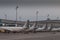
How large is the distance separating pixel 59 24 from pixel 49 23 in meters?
5.63

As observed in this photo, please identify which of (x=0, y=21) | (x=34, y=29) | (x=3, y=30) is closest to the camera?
(x=3, y=30)

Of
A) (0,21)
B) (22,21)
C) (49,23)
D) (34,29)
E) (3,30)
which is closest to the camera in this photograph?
(3,30)

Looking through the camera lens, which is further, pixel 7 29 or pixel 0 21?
pixel 0 21

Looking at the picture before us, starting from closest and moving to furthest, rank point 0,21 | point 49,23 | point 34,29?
point 34,29 → point 49,23 → point 0,21

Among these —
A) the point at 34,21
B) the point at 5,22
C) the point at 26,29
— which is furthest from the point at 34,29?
the point at 5,22

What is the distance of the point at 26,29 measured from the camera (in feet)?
95.1

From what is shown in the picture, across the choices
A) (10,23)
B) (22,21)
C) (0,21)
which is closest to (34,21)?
(22,21)

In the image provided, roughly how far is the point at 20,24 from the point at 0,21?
9.22 metres

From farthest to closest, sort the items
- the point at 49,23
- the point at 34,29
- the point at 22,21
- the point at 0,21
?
1. the point at 0,21
2. the point at 49,23
3. the point at 22,21
4. the point at 34,29

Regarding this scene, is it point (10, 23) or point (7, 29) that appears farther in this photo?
point (10, 23)

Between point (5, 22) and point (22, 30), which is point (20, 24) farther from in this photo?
point (22, 30)

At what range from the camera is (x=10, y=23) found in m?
43.9

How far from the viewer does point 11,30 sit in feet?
93.9

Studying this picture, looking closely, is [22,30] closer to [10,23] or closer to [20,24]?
[20,24]
